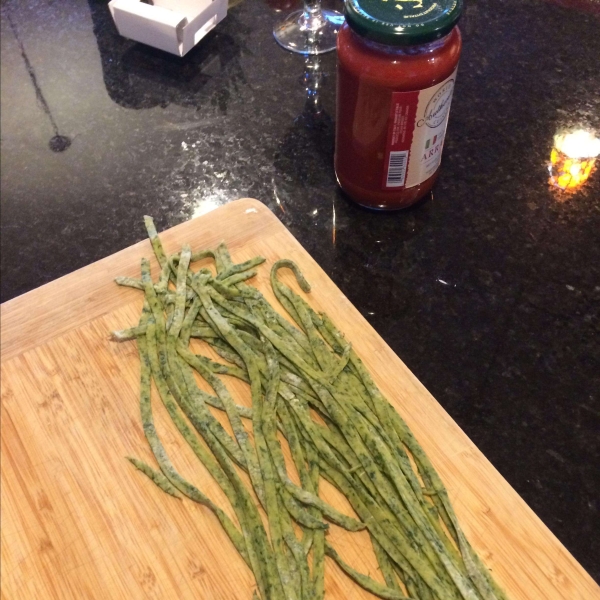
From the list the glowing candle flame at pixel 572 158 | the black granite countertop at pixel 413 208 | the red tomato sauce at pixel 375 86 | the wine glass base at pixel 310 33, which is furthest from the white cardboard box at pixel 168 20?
the glowing candle flame at pixel 572 158

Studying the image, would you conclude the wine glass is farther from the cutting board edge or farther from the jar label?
the cutting board edge

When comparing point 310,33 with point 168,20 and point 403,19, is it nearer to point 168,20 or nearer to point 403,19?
point 168,20

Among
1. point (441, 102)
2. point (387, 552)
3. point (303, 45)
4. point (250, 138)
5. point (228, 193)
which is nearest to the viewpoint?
point (387, 552)

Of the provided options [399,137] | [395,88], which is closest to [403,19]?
[395,88]

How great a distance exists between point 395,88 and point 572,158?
702 millimetres

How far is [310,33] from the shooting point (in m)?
1.79

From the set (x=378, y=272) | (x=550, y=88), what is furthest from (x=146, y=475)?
(x=550, y=88)

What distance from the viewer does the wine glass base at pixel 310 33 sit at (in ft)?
5.80

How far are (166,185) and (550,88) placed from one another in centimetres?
111

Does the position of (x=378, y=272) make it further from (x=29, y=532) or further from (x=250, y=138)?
(x=29, y=532)

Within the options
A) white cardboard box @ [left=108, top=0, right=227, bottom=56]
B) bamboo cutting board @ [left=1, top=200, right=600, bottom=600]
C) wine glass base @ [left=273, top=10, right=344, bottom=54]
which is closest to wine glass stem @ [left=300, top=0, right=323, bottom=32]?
wine glass base @ [left=273, top=10, right=344, bottom=54]

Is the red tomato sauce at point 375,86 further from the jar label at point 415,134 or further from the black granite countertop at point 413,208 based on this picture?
the black granite countertop at point 413,208

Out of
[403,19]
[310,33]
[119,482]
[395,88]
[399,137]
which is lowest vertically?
[119,482]

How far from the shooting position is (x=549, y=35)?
5.87ft
